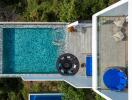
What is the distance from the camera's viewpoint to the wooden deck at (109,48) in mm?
10086

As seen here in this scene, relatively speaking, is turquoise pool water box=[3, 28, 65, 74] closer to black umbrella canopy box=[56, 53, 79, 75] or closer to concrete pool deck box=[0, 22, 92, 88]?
concrete pool deck box=[0, 22, 92, 88]

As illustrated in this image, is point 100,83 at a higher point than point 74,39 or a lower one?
lower

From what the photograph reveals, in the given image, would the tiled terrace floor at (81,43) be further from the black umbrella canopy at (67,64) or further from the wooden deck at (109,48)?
the wooden deck at (109,48)

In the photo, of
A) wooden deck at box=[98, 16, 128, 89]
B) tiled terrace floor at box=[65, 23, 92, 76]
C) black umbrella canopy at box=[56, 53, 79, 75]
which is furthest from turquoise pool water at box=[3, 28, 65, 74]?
wooden deck at box=[98, 16, 128, 89]

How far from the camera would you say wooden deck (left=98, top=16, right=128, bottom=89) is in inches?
397

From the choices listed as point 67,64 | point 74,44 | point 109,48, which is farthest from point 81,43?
point 109,48

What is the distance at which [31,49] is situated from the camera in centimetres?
1552

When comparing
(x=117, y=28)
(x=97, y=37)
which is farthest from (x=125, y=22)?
(x=97, y=37)

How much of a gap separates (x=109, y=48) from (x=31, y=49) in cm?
538

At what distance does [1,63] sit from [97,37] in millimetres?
4976

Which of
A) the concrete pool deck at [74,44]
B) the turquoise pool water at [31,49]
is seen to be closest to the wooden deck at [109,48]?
the concrete pool deck at [74,44]

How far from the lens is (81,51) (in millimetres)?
15141

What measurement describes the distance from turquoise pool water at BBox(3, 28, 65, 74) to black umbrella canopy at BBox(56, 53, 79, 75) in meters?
0.75

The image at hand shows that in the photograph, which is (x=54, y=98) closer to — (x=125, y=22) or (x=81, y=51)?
(x=81, y=51)
